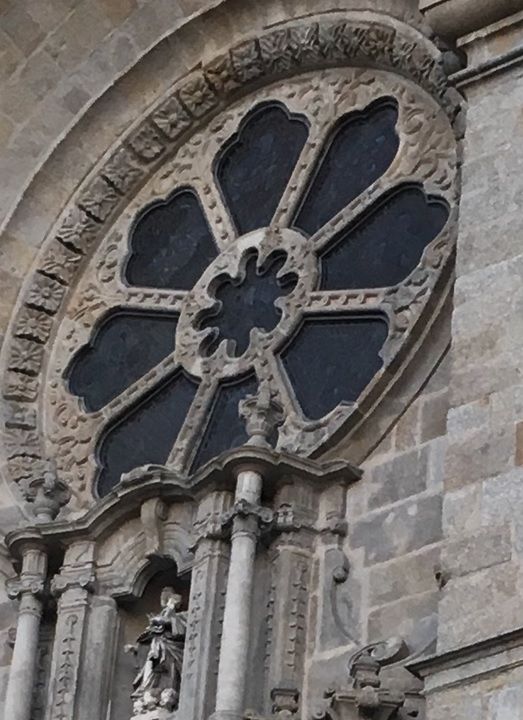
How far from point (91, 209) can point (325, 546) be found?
373 centimetres

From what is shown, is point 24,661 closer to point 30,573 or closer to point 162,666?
point 30,573

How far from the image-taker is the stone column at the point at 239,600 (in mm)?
11445

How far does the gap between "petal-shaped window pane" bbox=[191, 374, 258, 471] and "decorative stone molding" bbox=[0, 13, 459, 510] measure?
2.03 ft

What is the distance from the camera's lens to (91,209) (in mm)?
14984

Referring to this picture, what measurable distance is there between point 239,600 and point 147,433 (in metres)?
2.36

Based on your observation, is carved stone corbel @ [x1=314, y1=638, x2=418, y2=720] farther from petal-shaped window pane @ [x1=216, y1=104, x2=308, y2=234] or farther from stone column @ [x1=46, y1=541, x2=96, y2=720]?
petal-shaped window pane @ [x1=216, y1=104, x2=308, y2=234]

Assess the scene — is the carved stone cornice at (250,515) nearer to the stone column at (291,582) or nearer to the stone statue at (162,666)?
the stone column at (291,582)

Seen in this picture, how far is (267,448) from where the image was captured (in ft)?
39.8

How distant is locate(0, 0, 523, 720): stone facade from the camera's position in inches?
→ 407

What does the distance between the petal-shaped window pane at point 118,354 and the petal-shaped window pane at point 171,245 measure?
0.24 metres

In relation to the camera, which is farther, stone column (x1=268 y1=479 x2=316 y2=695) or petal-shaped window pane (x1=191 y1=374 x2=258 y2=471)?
petal-shaped window pane (x1=191 y1=374 x2=258 y2=471)

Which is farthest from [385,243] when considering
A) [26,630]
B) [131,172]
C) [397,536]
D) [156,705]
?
[156,705]

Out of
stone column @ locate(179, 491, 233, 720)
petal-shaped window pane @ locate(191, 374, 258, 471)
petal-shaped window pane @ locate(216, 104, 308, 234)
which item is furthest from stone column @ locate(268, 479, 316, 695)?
petal-shaped window pane @ locate(216, 104, 308, 234)

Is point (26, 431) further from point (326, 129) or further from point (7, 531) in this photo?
point (326, 129)
